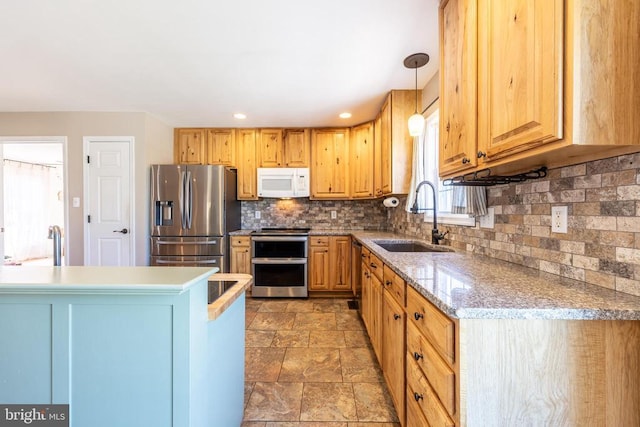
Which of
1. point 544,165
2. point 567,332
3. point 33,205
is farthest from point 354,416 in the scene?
point 33,205

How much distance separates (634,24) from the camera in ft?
2.56

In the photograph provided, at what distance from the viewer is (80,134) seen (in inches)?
132

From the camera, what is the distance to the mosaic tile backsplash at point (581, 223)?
2.94 ft

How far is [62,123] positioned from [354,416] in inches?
173

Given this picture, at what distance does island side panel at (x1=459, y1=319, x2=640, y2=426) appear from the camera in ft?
2.56

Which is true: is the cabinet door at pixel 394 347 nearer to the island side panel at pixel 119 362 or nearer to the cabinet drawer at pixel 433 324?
the cabinet drawer at pixel 433 324

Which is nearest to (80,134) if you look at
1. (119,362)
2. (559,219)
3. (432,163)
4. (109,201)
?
(109,201)

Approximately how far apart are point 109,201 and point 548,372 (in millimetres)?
4193

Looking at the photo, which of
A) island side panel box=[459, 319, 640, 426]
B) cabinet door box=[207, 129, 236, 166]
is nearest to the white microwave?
cabinet door box=[207, 129, 236, 166]

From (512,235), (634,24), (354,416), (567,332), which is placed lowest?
(354,416)

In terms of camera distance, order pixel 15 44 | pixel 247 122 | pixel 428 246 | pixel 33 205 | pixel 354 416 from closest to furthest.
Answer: pixel 354 416 < pixel 15 44 < pixel 428 246 < pixel 247 122 < pixel 33 205

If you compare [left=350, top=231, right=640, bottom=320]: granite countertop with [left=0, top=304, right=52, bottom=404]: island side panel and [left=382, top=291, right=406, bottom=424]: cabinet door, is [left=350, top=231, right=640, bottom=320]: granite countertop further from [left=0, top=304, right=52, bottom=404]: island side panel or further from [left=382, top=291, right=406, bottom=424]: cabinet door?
[left=0, top=304, right=52, bottom=404]: island side panel

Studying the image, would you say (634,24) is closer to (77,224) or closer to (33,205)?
(77,224)

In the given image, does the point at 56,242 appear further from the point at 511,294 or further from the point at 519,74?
the point at 519,74
